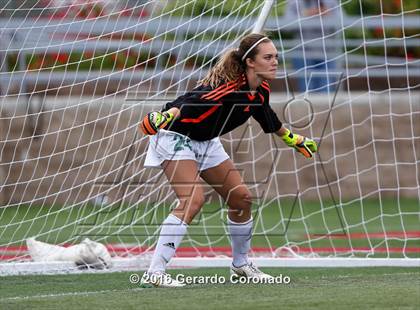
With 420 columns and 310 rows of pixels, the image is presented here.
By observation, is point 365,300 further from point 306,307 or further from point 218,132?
point 218,132

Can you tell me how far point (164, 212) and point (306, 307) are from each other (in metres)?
6.18

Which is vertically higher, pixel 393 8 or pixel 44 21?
pixel 44 21

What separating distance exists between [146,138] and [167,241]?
12.3ft

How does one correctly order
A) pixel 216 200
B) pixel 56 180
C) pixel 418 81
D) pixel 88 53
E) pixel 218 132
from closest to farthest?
pixel 218 132 < pixel 88 53 < pixel 56 180 < pixel 216 200 < pixel 418 81

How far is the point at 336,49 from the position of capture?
1714 cm

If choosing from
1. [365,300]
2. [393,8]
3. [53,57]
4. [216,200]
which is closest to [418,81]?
[393,8]

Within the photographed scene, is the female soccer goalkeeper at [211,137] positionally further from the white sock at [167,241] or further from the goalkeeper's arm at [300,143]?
the goalkeeper's arm at [300,143]

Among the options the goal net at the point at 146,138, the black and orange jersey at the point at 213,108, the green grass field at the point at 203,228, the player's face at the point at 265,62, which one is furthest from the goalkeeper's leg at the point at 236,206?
the green grass field at the point at 203,228

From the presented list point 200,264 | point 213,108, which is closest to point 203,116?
point 213,108

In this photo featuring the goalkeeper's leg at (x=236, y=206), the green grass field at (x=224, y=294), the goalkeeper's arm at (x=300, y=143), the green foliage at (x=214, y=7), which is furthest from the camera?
the green foliage at (x=214, y=7)

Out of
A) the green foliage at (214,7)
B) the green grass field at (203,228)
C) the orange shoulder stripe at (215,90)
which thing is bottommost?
the green grass field at (203,228)

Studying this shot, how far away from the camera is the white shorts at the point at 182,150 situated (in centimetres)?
762

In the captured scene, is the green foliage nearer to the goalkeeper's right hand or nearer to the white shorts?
the white shorts

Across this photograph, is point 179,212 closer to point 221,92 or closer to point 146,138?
point 221,92
